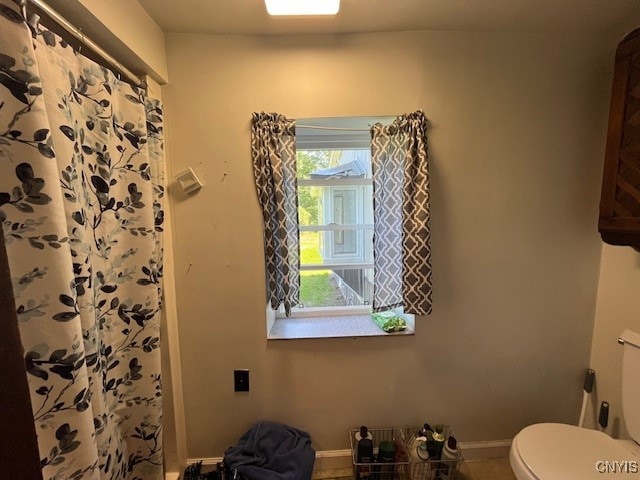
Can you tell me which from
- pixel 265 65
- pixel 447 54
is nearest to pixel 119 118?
pixel 265 65

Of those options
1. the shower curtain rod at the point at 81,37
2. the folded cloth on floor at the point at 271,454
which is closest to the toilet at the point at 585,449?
the folded cloth on floor at the point at 271,454

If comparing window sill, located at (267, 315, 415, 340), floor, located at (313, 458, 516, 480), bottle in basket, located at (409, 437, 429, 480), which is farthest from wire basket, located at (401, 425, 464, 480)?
window sill, located at (267, 315, 415, 340)

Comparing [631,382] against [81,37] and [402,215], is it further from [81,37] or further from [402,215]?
[81,37]

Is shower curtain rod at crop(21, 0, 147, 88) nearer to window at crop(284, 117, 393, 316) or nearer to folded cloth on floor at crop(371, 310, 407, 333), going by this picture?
window at crop(284, 117, 393, 316)

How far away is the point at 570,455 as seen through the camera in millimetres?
1092

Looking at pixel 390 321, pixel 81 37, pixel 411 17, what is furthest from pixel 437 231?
pixel 81 37

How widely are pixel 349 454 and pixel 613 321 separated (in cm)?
149

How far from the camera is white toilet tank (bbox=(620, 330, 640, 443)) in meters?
1.18

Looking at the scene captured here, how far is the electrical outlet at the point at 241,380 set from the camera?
4.75 ft

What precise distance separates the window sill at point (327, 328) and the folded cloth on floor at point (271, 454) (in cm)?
45

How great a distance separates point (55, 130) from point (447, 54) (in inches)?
59.7

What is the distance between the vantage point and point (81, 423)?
2.36 ft

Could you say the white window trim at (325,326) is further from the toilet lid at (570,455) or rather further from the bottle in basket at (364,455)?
the toilet lid at (570,455)

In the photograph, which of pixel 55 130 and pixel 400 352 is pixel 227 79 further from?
pixel 400 352
